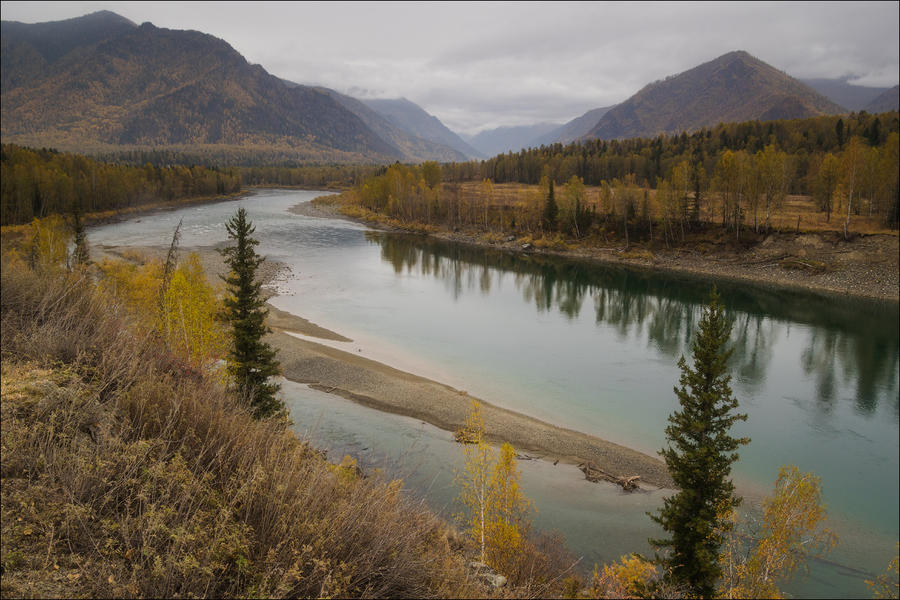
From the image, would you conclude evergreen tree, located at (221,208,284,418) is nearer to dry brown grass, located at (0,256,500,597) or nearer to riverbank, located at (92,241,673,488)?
riverbank, located at (92,241,673,488)

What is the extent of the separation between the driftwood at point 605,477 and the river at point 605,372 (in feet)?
1.43

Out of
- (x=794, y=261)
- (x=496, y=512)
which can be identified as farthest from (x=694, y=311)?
(x=496, y=512)

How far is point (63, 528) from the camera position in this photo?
4.59m

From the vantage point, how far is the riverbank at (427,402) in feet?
67.5

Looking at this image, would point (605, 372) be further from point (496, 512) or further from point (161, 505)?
point (161, 505)

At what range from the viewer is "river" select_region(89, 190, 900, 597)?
17594 mm

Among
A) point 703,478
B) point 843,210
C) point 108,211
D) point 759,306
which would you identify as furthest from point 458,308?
point 108,211

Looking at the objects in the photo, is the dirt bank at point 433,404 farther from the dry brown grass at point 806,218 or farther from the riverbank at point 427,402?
the dry brown grass at point 806,218

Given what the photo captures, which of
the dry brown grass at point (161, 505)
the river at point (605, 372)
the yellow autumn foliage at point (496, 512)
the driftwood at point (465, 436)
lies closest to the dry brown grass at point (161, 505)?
the dry brown grass at point (161, 505)

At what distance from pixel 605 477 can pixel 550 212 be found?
64.4 metres

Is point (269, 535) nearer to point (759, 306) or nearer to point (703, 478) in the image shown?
point (703, 478)

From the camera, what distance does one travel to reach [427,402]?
25031 mm

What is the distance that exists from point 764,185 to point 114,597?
240 ft

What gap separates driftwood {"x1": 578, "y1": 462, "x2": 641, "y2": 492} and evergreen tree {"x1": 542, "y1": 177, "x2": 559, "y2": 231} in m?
63.3
